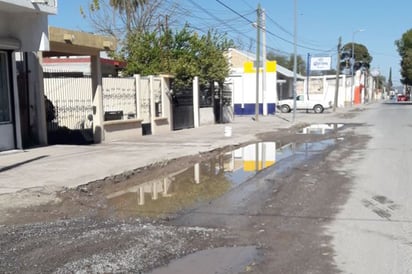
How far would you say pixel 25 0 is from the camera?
14.0 m

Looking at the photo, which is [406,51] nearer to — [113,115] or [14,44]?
[113,115]

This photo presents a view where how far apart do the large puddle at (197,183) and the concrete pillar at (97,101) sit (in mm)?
5085

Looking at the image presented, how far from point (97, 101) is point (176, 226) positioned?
12540 millimetres

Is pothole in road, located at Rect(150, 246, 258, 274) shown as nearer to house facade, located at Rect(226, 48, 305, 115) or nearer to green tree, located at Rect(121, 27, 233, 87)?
green tree, located at Rect(121, 27, 233, 87)

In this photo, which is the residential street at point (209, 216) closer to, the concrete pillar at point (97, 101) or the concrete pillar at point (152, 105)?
the concrete pillar at point (97, 101)

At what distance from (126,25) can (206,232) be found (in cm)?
3824

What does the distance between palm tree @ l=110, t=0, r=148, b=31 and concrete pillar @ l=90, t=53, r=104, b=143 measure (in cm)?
2438

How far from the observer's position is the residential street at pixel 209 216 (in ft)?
18.5

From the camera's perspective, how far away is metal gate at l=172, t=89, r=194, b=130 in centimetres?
2538

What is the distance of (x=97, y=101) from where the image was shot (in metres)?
19.0

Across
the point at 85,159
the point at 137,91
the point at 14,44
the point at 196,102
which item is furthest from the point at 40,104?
the point at 196,102

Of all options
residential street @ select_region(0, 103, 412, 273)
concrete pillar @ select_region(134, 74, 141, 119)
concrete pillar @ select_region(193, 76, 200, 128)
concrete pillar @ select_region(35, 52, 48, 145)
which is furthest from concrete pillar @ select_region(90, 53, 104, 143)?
concrete pillar @ select_region(193, 76, 200, 128)

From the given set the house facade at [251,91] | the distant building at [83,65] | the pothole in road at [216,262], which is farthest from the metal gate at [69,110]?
the house facade at [251,91]

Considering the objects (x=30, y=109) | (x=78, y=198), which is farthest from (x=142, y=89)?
(x=78, y=198)
